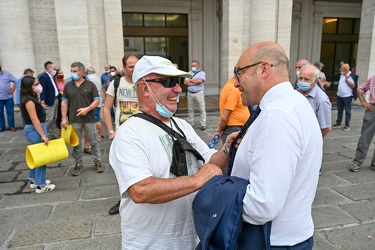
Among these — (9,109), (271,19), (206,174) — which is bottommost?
(9,109)

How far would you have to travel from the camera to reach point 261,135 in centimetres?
124

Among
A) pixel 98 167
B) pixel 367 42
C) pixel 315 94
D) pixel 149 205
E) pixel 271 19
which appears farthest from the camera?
pixel 367 42

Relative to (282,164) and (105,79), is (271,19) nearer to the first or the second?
(105,79)

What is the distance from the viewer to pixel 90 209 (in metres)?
3.96

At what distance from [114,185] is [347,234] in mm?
3382

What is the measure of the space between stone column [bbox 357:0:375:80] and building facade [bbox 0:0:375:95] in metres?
0.04

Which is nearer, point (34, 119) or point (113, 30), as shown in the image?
point (34, 119)

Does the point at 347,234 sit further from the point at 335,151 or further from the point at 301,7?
the point at 301,7

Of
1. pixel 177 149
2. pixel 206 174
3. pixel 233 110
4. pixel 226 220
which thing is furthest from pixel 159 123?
pixel 233 110

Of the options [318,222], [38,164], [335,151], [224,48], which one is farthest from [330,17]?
[38,164]

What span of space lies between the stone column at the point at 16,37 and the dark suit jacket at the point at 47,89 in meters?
2.89

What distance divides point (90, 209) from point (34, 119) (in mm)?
1636

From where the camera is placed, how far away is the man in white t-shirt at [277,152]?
1.19 m

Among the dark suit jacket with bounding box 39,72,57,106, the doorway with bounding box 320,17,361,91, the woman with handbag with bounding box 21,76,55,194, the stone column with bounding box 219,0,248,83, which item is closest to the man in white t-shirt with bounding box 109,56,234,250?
the woman with handbag with bounding box 21,76,55,194
